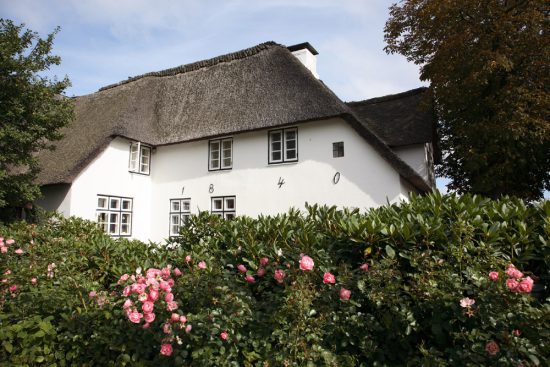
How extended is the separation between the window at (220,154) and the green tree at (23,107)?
5.24m

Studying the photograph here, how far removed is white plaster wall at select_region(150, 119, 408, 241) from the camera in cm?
1166

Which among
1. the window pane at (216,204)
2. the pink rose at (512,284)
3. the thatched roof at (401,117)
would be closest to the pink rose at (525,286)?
the pink rose at (512,284)

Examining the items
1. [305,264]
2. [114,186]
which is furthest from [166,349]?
[114,186]

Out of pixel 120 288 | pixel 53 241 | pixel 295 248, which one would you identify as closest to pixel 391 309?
pixel 295 248

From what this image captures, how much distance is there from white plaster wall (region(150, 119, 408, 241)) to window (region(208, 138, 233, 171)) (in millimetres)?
195

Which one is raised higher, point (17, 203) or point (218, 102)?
point (218, 102)

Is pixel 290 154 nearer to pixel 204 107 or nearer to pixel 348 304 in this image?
pixel 204 107

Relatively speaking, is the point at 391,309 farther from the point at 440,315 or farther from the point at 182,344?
the point at 182,344

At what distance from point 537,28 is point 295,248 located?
498 inches

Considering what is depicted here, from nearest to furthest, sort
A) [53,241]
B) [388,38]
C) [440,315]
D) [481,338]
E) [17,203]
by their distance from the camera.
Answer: [481,338] → [440,315] → [53,241] → [17,203] → [388,38]

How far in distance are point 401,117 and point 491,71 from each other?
4.42m

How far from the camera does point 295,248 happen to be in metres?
3.70

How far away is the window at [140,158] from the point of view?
49.9 feet

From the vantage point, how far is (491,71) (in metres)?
10.9
